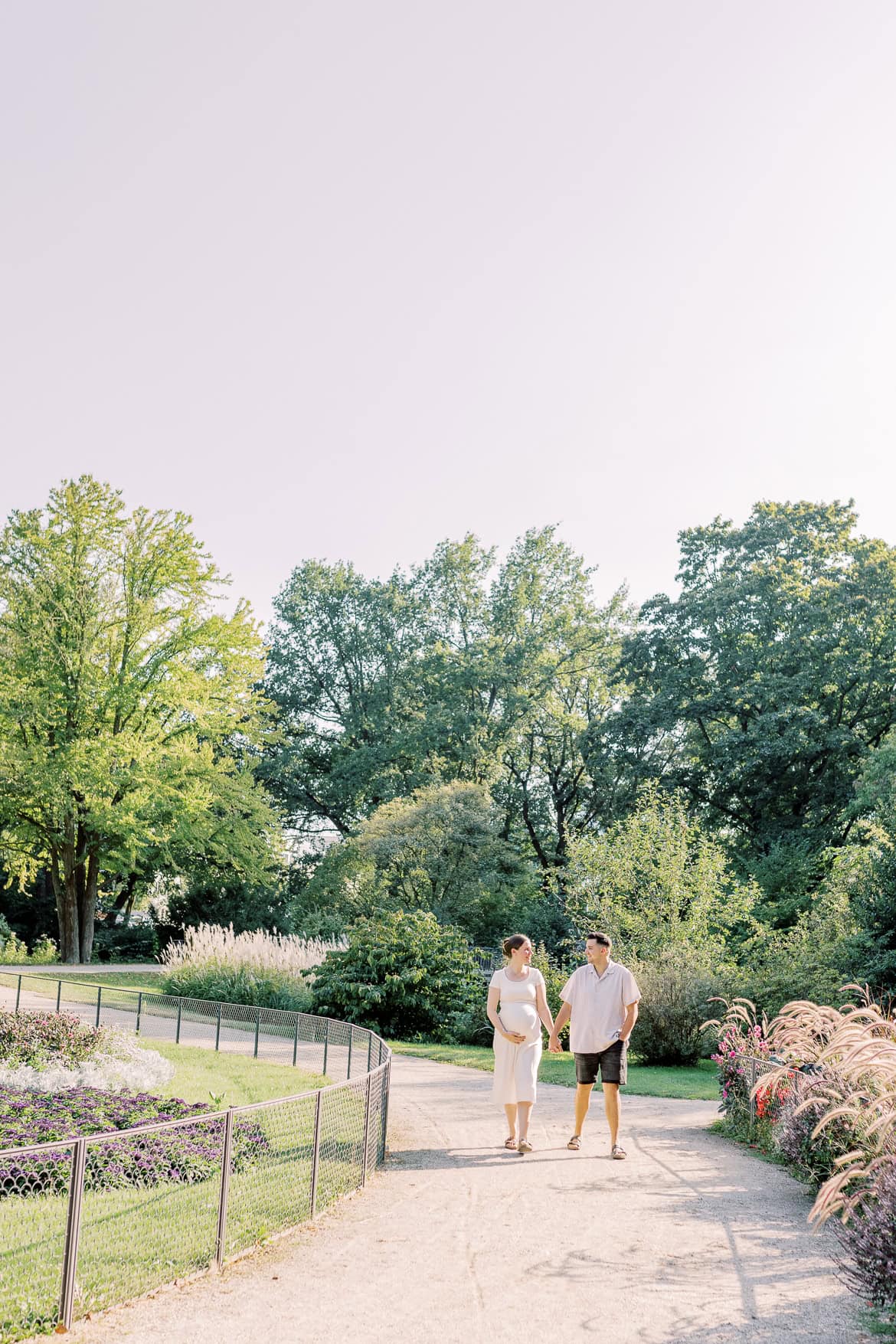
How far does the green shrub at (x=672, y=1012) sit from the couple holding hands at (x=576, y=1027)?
863 cm

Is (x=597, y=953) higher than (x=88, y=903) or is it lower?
higher

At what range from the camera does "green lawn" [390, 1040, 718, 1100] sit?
50.1ft

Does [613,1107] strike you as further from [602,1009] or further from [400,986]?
[400,986]

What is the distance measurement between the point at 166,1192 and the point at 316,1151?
113 centimetres

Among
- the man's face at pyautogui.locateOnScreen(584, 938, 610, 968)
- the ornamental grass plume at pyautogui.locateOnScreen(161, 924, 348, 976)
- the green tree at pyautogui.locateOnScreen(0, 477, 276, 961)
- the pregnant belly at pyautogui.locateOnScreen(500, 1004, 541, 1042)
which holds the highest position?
the green tree at pyautogui.locateOnScreen(0, 477, 276, 961)

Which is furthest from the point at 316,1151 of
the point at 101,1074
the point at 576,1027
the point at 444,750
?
the point at 444,750

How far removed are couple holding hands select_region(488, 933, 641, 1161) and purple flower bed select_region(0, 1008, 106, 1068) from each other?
695cm

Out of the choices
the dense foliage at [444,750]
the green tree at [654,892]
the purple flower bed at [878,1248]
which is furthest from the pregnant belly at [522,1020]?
the dense foliage at [444,750]

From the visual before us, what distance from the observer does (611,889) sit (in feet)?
82.8

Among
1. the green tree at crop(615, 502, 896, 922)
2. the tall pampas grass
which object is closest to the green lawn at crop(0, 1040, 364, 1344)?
the tall pampas grass

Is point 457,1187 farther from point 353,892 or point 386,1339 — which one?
point 353,892

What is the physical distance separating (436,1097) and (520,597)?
3778 centimetres

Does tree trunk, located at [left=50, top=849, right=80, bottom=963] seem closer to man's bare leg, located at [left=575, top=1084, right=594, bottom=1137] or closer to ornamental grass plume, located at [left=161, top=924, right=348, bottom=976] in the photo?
ornamental grass plume, located at [left=161, top=924, right=348, bottom=976]

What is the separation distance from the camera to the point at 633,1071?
17.5m
